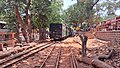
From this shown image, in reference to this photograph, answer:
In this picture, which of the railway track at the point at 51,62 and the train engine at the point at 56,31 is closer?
the railway track at the point at 51,62

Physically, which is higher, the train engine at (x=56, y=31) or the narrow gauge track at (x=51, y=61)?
the train engine at (x=56, y=31)

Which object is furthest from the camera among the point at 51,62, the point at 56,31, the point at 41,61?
the point at 56,31

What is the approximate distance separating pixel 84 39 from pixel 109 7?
122 ft

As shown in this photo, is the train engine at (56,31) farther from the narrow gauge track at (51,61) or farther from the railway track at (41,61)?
the narrow gauge track at (51,61)

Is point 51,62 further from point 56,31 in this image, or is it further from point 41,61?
point 56,31

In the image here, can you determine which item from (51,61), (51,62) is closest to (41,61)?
(51,61)

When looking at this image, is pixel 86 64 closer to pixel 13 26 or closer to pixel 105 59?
pixel 105 59

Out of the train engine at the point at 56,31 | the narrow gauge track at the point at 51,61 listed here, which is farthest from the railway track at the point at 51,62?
the train engine at the point at 56,31

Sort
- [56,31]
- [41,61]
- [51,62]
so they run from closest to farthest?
1. [51,62]
2. [41,61]
3. [56,31]

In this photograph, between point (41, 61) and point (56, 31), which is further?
point (56, 31)

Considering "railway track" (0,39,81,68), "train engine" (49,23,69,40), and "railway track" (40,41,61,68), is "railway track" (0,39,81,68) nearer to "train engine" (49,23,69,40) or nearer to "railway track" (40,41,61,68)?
"railway track" (40,41,61,68)

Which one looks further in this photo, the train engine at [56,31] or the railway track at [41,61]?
the train engine at [56,31]

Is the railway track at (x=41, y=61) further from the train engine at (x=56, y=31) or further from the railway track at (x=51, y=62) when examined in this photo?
the train engine at (x=56, y=31)

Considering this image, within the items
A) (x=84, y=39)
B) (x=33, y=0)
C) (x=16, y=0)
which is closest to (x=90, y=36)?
(x=33, y=0)
